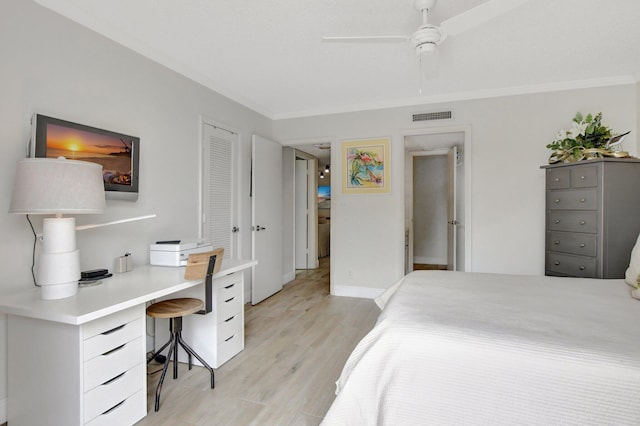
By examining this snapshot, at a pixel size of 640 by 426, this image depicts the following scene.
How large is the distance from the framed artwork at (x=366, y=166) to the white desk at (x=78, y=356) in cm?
288

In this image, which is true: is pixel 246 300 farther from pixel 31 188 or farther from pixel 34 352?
pixel 31 188

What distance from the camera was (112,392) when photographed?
5.34 feet

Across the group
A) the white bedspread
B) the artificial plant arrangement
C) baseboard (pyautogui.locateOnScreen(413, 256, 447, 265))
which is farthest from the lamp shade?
baseboard (pyautogui.locateOnScreen(413, 256, 447, 265))

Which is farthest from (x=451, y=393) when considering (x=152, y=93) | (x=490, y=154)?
(x=490, y=154)

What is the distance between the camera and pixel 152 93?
269 cm

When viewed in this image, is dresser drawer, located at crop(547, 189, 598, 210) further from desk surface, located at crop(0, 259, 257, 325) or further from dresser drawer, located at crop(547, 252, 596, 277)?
desk surface, located at crop(0, 259, 257, 325)

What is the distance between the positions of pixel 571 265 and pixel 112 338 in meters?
3.53

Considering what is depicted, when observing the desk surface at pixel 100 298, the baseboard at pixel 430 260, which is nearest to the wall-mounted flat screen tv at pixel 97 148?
the desk surface at pixel 100 298

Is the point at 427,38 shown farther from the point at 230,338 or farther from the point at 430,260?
the point at 430,260

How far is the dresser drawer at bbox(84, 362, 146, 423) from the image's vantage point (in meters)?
1.51

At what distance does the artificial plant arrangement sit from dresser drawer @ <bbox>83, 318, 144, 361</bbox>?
12.0 feet

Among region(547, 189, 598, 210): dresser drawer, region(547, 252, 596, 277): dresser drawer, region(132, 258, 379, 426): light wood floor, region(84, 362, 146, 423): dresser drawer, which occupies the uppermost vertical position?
region(547, 189, 598, 210): dresser drawer

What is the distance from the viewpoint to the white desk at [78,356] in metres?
1.48

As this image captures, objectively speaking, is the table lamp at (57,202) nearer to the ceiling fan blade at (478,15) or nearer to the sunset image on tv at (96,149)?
the sunset image on tv at (96,149)
